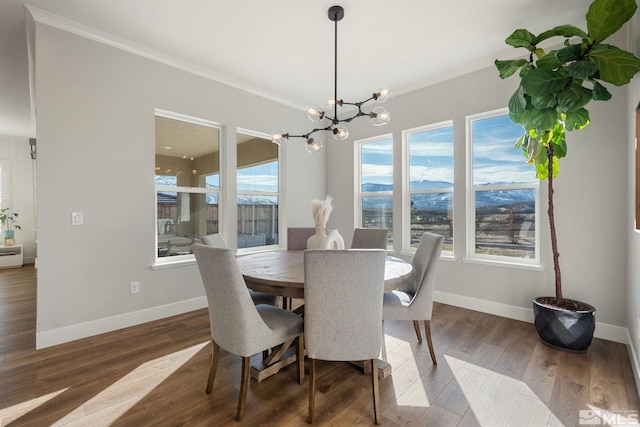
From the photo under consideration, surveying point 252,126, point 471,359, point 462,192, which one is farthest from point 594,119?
point 252,126

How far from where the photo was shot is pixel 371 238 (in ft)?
10.3

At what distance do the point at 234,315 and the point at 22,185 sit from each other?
7.39 m

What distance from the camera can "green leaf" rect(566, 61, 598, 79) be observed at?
1979mm

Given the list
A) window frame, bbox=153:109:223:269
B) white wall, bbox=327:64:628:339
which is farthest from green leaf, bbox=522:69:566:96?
window frame, bbox=153:109:223:269

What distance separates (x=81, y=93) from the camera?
2.71 m

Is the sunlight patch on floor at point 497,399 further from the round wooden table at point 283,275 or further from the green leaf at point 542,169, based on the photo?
the green leaf at point 542,169

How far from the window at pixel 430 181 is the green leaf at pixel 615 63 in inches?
65.9

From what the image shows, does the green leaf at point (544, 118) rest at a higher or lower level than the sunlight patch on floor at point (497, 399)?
higher

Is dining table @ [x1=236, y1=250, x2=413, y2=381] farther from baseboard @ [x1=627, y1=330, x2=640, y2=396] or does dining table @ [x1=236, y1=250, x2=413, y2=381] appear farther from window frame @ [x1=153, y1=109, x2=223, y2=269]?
baseboard @ [x1=627, y1=330, x2=640, y2=396]

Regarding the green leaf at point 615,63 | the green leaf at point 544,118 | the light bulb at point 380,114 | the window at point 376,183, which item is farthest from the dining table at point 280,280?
the window at point 376,183

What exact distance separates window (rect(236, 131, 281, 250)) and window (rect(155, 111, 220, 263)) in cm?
35

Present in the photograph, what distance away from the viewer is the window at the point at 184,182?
334 cm

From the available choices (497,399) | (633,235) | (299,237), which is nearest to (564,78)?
(633,235)

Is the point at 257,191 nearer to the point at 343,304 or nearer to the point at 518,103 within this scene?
the point at 343,304
